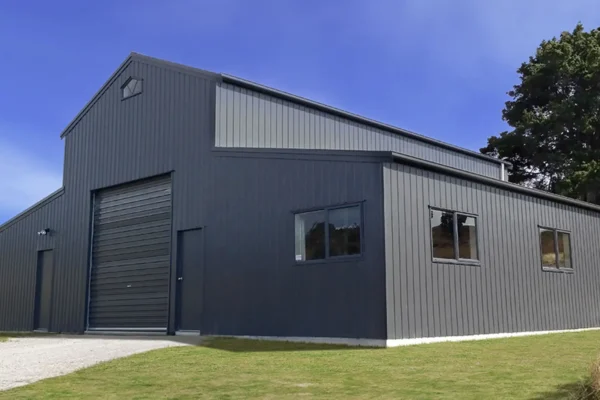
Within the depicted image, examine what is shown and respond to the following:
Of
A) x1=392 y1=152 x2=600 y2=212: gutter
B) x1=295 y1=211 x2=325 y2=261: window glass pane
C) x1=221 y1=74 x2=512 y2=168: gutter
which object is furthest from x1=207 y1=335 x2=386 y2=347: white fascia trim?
x1=221 y1=74 x2=512 y2=168: gutter

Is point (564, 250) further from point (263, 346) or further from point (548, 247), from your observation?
point (263, 346)

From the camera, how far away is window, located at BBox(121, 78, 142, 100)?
17.2 metres

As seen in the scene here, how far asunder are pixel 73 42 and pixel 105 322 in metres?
7.39

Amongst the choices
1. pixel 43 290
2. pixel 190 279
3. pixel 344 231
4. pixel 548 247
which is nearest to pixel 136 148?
pixel 190 279

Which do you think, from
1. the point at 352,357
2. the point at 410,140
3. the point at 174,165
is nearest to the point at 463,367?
the point at 352,357

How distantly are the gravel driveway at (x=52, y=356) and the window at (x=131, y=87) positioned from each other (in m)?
7.53

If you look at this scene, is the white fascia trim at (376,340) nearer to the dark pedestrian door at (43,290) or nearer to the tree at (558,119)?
the dark pedestrian door at (43,290)

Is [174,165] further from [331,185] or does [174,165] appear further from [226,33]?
[331,185]

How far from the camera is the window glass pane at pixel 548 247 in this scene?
601 inches

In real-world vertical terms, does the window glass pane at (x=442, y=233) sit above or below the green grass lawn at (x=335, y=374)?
above

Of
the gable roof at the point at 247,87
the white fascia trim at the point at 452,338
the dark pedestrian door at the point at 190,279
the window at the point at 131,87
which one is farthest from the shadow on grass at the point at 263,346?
the window at the point at 131,87

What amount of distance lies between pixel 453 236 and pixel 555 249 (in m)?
4.81

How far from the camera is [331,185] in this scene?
1166 cm

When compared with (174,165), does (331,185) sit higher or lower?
lower
